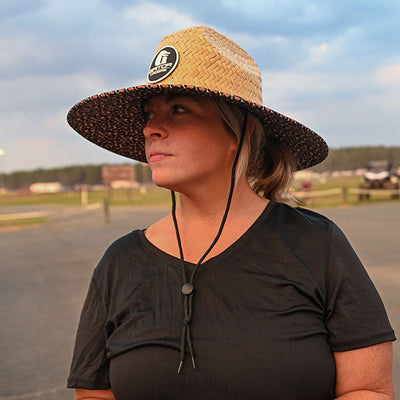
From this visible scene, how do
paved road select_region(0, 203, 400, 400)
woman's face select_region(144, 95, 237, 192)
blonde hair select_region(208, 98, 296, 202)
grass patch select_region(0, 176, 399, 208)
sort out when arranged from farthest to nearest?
1. grass patch select_region(0, 176, 399, 208)
2. paved road select_region(0, 203, 400, 400)
3. blonde hair select_region(208, 98, 296, 202)
4. woman's face select_region(144, 95, 237, 192)

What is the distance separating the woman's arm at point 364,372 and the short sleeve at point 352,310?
0.03 metres

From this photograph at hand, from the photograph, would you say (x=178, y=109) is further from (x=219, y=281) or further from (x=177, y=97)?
(x=219, y=281)

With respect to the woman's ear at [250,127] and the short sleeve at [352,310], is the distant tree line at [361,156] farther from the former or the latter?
the short sleeve at [352,310]

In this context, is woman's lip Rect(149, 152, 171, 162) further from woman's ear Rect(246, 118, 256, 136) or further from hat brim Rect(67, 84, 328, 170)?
woman's ear Rect(246, 118, 256, 136)

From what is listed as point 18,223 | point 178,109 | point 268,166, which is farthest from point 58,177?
point 178,109

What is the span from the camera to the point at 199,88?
1.63 metres

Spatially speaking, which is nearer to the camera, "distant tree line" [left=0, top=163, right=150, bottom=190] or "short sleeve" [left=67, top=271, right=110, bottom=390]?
"short sleeve" [left=67, top=271, right=110, bottom=390]

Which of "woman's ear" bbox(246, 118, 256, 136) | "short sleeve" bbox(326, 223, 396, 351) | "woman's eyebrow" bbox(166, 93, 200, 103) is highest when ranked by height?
"woman's eyebrow" bbox(166, 93, 200, 103)

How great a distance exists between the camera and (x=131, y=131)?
→ 225 cm

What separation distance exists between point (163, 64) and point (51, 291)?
20.6ft

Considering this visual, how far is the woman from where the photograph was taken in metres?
1.56

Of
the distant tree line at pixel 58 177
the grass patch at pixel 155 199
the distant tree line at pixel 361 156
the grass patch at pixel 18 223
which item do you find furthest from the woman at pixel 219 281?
the distant tree line at pixel 58 177

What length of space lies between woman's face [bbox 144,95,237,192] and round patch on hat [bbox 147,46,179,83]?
76mm

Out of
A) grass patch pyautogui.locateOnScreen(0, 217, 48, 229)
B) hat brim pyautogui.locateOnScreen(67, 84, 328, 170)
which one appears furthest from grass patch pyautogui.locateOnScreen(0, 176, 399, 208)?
hat brim pyautogui.locateOnScreen(67, 84, 328, 170)
